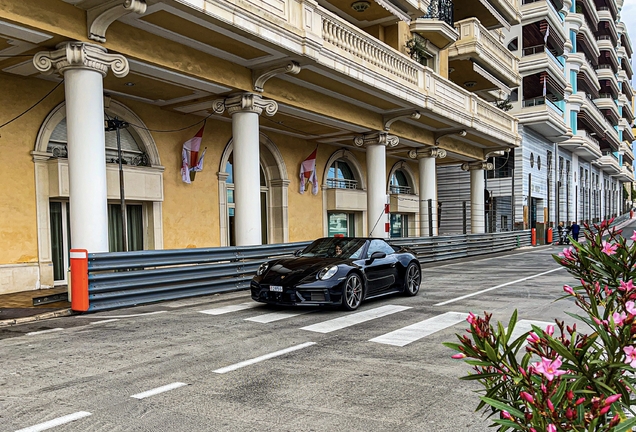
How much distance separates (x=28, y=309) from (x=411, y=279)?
7.49 meters

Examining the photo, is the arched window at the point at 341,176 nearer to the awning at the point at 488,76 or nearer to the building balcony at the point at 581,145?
the awning at the point at 488,76

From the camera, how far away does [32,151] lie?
1252 centimetres

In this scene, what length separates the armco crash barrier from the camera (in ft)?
31.4

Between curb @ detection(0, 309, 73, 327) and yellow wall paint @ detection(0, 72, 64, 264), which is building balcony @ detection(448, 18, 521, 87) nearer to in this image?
yellow wall paint @ detection(0, 72, 64, 264)

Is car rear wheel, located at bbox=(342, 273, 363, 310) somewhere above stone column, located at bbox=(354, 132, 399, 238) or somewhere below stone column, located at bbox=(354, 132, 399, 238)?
below

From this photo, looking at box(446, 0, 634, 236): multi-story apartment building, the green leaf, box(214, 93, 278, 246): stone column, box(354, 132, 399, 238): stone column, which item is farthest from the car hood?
box(446, 0, 634, 236): multi-story apartment building

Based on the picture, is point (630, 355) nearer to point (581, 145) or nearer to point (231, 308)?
point (231, 308)

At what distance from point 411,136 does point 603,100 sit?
54.4m

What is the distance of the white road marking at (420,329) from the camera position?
712 cm

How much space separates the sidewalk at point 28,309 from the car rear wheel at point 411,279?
21.7 feet

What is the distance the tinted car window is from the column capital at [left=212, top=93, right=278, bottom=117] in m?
5.19

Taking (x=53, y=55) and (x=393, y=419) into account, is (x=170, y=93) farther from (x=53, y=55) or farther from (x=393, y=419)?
(x=393, y=419)

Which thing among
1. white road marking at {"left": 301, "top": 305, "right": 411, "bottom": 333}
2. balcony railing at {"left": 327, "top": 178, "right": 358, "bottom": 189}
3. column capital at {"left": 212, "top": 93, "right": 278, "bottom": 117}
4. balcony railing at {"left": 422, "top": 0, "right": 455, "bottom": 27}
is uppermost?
balcony railing at {"left": 422, "top": 0, "right": 455, "bottom": 27}

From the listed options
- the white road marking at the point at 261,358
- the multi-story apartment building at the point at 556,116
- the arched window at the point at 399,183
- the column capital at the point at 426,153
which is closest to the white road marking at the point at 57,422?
the white road marking at the point at 261,358
